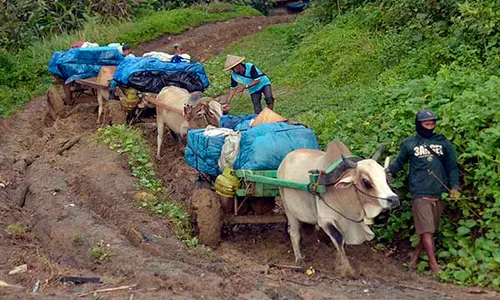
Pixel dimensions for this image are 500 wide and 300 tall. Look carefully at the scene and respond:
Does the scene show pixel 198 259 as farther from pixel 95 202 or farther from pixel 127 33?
pixel 127 33

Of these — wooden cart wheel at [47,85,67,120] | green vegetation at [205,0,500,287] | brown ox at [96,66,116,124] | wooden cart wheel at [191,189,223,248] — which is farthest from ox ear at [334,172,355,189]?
wooden cart wheel at [47,85,67,120]

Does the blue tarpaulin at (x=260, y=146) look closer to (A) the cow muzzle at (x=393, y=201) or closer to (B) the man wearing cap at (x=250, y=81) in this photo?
(A) the cow muzzle at (x=393, y=201)

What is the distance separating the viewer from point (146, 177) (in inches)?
433

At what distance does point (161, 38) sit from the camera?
81.8 ft

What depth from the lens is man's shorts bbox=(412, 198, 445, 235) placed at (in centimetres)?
762

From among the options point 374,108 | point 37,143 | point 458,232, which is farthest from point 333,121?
point 37,143

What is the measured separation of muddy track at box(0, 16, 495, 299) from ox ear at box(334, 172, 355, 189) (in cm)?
87

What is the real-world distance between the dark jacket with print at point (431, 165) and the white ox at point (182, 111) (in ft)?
12.2

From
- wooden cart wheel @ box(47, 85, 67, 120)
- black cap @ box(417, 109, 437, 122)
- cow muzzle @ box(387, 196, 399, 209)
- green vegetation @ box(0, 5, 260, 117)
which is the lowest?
green vegetation @ box(0, 5, 260, 117)

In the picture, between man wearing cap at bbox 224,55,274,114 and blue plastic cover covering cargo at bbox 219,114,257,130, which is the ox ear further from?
man wearing cap at bbox 224,55,274,114

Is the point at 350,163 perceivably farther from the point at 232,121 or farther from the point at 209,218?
the point at 232,121

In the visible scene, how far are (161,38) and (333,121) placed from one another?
1486 cm

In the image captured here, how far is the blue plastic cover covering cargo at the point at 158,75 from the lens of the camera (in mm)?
12766

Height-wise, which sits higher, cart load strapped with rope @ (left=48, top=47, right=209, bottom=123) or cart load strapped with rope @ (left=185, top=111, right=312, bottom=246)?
cart load strapped with rope @ (left=185, top=111, right=312, bottom=246)
